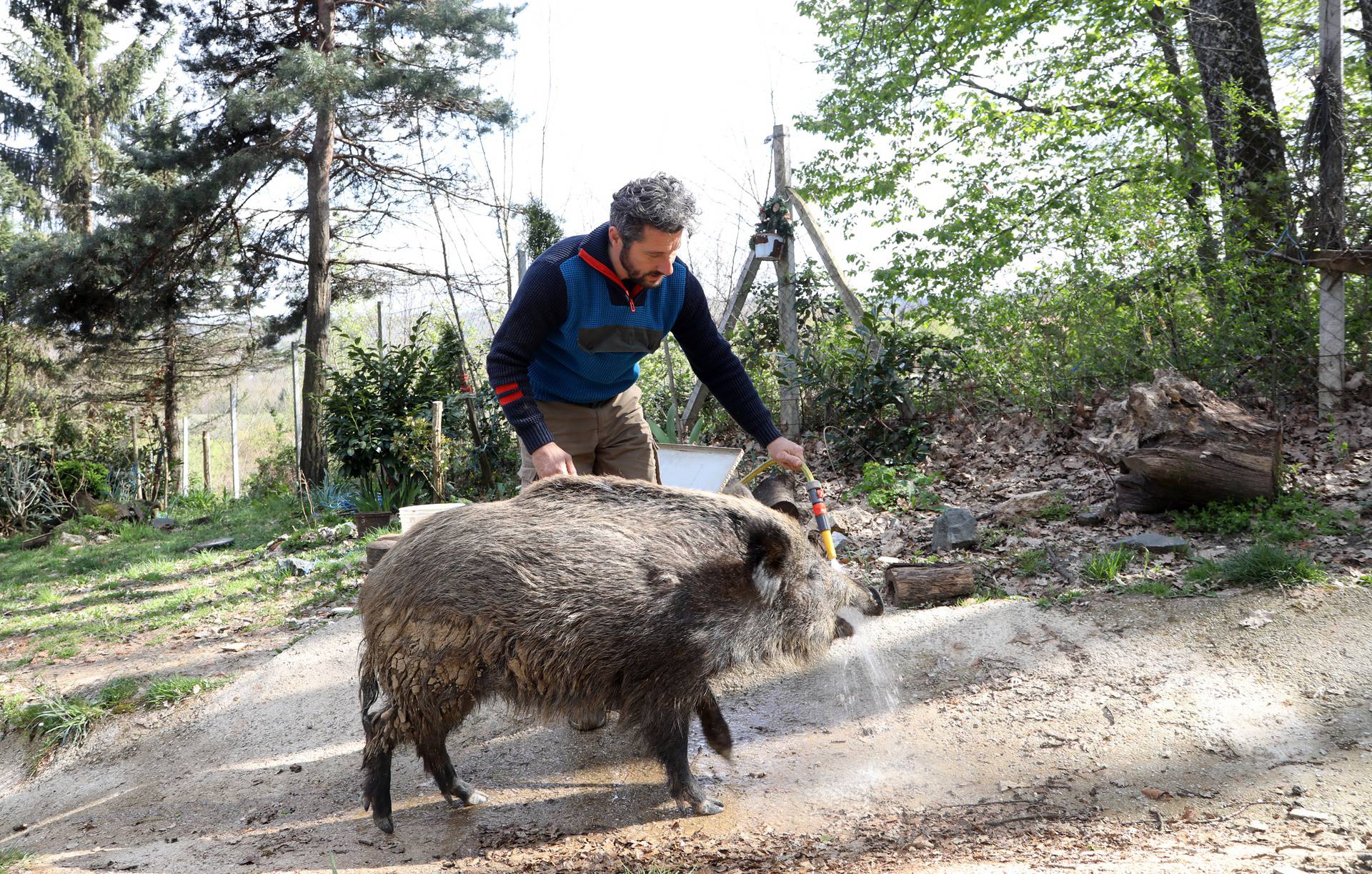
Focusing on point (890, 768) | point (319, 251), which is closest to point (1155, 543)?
point (890, 768)

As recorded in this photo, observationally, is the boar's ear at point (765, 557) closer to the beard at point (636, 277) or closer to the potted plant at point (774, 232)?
Result: the beard at point (636, 277)

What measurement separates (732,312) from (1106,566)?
4965mm

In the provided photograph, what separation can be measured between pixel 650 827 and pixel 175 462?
15010 millimetres

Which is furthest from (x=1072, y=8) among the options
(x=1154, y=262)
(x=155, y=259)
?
(x=155, y=259)

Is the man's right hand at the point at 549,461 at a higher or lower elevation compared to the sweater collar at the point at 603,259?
lower

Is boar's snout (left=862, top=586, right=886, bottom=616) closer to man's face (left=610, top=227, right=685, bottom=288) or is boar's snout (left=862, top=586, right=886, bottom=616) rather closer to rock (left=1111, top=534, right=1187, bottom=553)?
man's face (left=610, top=227, right=685, bottom=288)

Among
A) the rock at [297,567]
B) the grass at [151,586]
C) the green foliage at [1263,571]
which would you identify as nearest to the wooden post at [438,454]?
the grass at [151,586]

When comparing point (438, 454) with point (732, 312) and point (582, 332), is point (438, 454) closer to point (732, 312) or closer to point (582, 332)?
point (732, 312)

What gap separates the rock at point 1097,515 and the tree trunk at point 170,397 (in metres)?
14.4

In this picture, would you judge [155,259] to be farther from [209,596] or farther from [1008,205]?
[1008,205]

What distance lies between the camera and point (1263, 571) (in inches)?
156

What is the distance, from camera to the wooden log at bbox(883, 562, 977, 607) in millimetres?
4520

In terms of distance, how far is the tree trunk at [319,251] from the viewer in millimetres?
11844

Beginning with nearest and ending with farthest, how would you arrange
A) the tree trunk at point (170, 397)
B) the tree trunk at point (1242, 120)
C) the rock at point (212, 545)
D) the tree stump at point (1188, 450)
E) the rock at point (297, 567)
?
the tree stump at point (1188, 450) < the tree trunk at point (1242, 120) < the rock at point (297, 567) < the rock at point (212, 545) < the tree trunk at point (170, 397)
